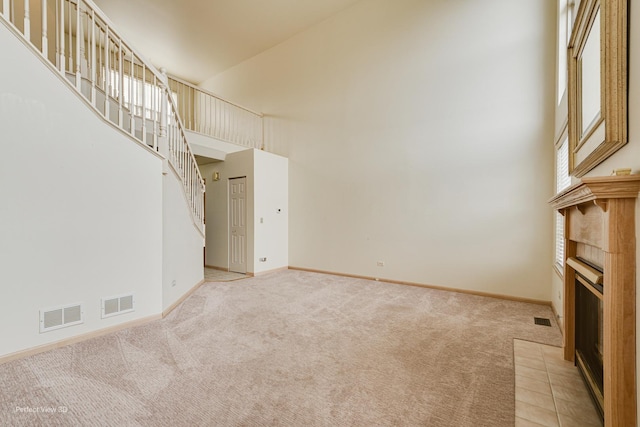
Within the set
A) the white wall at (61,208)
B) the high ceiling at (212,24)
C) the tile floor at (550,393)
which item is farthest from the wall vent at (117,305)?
the high ceiling at (212,24)

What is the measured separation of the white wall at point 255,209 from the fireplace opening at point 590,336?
485cm

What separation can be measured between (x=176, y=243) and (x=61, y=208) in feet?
4.76

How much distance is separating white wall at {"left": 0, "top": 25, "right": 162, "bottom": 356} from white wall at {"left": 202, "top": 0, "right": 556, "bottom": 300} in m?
3.48

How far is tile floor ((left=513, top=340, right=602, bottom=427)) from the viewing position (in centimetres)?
162

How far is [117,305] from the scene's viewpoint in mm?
2912

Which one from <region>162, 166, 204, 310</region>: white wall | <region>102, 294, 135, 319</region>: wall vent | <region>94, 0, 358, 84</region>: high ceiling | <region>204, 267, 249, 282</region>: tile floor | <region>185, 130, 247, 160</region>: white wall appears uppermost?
<region>94, 0, 358, 84</region>: high ceiling

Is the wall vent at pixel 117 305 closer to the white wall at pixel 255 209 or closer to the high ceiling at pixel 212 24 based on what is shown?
the white wall at pixel 255 209

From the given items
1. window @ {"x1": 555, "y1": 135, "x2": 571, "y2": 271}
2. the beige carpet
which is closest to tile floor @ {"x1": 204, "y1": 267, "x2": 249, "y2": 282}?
the beige carpet

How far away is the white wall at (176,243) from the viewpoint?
3490mm

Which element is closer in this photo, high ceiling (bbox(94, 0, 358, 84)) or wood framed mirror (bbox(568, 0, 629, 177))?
wood framed mirror (bbox(568, 0, 629, 177))

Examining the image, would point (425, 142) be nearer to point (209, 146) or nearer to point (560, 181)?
point (560, 181)

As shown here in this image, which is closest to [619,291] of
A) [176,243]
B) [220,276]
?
[176,243]

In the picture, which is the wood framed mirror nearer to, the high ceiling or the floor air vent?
the floor air vent

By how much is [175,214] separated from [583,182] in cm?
417
